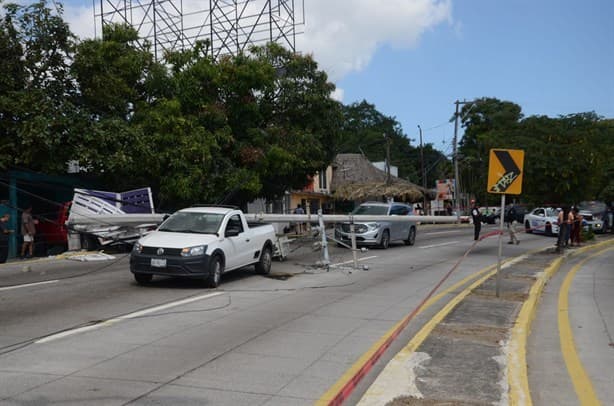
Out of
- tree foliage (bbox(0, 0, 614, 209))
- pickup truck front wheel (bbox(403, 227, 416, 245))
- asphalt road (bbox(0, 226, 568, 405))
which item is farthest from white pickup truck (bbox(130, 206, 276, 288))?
pickup truck front wheel (bbox(403, 227, 416, 245))

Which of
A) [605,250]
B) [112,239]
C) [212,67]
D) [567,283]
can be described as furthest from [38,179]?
[605,250]

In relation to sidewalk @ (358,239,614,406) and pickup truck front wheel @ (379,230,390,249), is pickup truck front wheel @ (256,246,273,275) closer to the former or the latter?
sidewalk @ (358,239,614,406)

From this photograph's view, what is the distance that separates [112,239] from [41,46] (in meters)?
7.04

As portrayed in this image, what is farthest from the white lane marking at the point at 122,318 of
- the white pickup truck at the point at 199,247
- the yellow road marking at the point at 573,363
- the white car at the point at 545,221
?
the white car at the point at 545,221

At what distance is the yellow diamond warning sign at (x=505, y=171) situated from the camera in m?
11.5

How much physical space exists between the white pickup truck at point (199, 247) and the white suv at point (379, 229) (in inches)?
340

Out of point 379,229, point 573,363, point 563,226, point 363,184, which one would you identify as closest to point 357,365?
point 573,363

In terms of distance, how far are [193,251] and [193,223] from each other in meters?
1.42

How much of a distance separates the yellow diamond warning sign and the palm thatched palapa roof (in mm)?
29195

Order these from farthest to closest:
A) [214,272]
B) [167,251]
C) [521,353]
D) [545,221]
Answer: [545,221]
[214,272]
[167,251]
[521,353]

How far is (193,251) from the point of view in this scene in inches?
480

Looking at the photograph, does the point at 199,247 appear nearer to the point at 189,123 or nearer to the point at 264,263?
the point at 264,263

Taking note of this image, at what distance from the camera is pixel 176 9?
3225 cm

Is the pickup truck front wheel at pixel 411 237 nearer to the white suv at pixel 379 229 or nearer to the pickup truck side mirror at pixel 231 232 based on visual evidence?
the white suv at pixel 379 229
